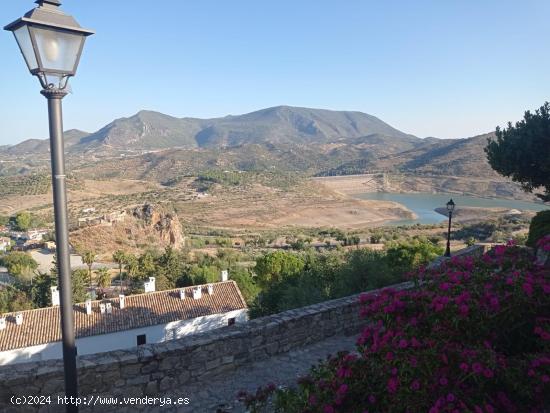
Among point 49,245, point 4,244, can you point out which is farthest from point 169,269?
point 4,244

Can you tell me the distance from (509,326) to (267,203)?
64.5 meters

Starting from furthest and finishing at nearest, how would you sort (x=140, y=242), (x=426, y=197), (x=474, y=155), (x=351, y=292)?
(x=474, y=155) → (x=426, y=197) → (x=140, y=242) → (x=351, y=292)

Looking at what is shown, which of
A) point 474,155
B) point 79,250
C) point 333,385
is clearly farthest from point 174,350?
point 474,155

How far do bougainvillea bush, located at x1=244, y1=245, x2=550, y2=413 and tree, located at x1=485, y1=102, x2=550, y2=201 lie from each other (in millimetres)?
9424

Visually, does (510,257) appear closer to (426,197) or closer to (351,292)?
(351,292)

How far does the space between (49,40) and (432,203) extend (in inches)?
3243

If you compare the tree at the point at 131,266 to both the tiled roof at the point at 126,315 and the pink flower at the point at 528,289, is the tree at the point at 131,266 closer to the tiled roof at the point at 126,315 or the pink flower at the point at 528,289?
the tiled roof at the point at 126,315

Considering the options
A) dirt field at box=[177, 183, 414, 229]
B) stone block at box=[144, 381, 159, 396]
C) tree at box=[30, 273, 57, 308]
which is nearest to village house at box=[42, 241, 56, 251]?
tree at box=[30, 273, 57, 308]

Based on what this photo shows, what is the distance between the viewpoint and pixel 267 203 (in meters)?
67.6

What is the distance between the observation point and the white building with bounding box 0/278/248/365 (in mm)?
15047

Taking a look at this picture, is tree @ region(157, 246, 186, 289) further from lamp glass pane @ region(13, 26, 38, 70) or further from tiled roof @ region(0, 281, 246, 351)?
lamp glass pane @ region(13, 26, 38, 70)

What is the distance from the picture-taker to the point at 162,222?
45000mm

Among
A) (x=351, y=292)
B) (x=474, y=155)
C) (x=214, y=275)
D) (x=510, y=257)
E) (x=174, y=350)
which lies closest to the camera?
(x=174, y=350)

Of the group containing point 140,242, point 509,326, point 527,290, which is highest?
point 527,290
